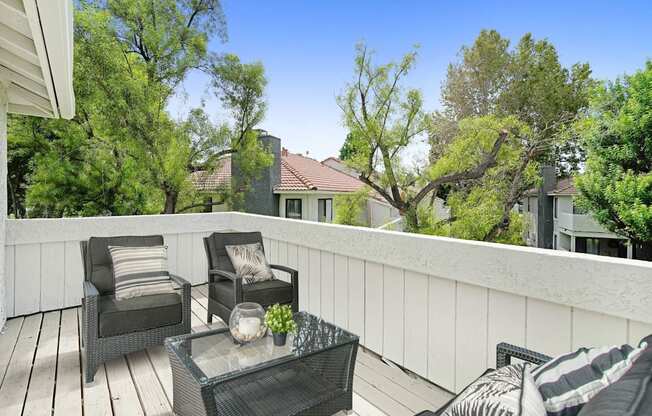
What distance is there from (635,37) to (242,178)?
1524 centimetres

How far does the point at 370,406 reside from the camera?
87.0 inches

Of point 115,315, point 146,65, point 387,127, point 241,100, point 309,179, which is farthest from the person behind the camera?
point 309,179

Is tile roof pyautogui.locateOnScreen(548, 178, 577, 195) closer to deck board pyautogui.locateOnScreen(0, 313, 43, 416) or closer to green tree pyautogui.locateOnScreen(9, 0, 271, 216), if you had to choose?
green tree pyautogui.locateOnScreen(9, 0, 271, 216)

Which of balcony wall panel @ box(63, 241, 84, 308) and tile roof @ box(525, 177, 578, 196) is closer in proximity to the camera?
balcony wall panel @ box(63, 241, 84, 308)

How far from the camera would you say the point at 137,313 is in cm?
263

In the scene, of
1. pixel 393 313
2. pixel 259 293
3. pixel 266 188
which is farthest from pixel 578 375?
pixel 266 188

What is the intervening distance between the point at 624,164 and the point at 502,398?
13088 millimetres

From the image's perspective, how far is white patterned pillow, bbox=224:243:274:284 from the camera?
3297 mm

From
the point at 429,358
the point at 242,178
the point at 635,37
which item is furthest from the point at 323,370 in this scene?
the point at 635,37

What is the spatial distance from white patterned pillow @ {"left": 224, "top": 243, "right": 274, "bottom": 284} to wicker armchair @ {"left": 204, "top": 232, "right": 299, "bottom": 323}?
2.5 inches

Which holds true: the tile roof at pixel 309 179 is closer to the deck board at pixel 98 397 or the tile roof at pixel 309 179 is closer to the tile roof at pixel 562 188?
the tile roof at pixel 562 188

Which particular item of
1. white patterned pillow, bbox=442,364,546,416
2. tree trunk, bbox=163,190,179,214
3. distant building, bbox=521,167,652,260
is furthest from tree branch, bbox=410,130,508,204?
white patterned pillow, bbox=442,364,546,416

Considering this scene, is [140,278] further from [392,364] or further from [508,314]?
[508,314]

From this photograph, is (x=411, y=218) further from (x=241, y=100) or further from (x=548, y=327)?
(x=548, y=327)
